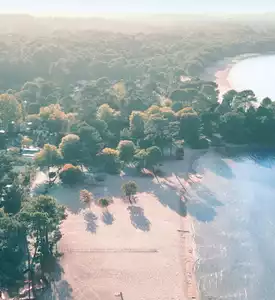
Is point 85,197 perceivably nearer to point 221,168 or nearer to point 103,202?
point 103,202

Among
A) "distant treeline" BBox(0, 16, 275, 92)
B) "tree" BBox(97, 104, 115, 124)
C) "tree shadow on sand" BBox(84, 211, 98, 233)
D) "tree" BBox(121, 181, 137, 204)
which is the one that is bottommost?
"distant treeline" BBox(0, 16, 275, 92)

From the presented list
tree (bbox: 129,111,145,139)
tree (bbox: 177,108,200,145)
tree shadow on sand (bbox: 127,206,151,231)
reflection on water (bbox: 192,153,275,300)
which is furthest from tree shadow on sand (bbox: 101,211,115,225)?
tree (bbox: 177,108,200,145)

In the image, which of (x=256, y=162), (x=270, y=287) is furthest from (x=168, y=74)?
(x=270, y=287)

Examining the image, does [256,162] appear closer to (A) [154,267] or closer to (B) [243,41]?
(A) [154,267]

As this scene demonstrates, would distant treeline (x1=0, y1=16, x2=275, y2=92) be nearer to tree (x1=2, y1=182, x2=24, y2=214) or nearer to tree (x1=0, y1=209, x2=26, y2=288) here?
tree (x1=2, y1=182, x2=24, y2=214)

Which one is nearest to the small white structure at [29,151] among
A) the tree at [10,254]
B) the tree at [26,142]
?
the tree at [26,142]

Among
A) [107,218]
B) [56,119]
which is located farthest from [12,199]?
[56,119]
